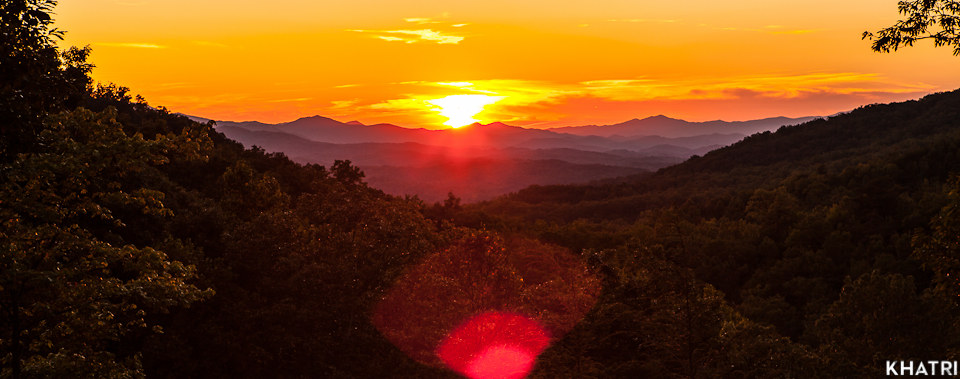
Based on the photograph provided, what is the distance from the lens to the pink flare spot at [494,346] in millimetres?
23125

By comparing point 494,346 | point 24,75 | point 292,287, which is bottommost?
point 494,346

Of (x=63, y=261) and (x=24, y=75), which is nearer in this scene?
(x=24, y=75)

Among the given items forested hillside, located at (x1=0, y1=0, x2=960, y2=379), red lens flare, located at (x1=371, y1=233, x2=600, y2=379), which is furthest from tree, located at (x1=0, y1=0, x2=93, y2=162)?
red lens flare, located at (x1=371, y1=233, x2=600, y2=379)

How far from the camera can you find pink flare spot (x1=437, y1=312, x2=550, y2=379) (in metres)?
23.1

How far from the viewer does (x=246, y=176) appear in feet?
147

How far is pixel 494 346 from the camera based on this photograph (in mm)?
23688

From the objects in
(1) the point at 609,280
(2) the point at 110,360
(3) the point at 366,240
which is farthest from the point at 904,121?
(2) the point at 110,360

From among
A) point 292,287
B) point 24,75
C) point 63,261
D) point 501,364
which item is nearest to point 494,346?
point 501,364

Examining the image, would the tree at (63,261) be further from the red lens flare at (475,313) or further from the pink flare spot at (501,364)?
the pink flare spot at (501,364)

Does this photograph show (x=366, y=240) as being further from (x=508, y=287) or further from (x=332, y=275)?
(x=508, y=287)

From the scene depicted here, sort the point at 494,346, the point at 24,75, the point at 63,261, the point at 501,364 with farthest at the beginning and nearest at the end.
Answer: the point at 494,346, the point at 501,364, the point at 63,261, the point at 24,75

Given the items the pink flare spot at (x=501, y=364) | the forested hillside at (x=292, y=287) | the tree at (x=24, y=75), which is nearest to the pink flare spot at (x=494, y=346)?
the pink flare spot at (x=501, y=364)

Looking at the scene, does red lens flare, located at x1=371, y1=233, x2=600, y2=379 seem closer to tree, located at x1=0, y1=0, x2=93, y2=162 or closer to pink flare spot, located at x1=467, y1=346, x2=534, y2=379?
pink flare spot, located at x1=467, y1=346, x2=534, y2=379

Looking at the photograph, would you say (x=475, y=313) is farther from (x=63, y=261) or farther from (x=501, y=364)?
(x=63, y=261)
